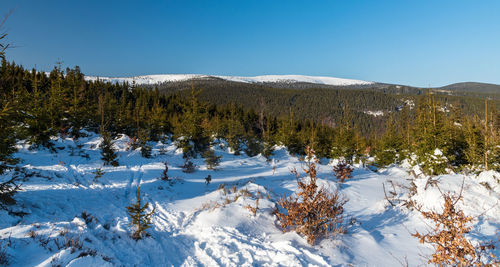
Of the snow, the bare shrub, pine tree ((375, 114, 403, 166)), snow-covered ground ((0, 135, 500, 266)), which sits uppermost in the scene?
the snow

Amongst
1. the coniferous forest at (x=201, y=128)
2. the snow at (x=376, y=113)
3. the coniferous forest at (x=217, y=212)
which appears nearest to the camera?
the coniferous forest at (x=217, y=212)

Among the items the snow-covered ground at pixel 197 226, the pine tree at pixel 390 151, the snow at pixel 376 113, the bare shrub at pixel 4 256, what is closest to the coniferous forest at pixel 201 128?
the pine tree at pixel 390 151

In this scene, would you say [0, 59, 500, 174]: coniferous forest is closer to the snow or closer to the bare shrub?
the bare shrub

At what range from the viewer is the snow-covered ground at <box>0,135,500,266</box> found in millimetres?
3969

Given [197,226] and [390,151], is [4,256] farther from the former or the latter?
[390,151]

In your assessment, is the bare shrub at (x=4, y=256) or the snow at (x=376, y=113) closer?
the bare shrub at (x=4, y=256)

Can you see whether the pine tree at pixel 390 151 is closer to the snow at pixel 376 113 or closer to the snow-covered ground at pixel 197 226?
the snow-covered ground at pixel 197 226

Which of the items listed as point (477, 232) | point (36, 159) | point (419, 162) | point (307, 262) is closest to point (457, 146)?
point (419, 162)

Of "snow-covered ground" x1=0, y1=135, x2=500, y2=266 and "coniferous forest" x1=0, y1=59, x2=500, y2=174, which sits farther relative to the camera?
"coniferous forest" x1=0, y1=59, x2=500, y2=174

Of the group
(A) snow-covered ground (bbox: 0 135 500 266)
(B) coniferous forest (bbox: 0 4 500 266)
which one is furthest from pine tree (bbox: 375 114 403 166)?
(A) snow-covered ground (bbox: 0 135 500 266)

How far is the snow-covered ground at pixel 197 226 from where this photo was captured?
3.97m

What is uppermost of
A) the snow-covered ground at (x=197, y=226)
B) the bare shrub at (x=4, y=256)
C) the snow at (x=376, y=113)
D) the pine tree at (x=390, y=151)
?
the snow at (x=376, y=113)

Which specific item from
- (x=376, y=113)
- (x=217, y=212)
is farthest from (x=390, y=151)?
(x=376, y=113)

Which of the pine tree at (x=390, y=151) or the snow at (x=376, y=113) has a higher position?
the snow at (x=376, y=113)
